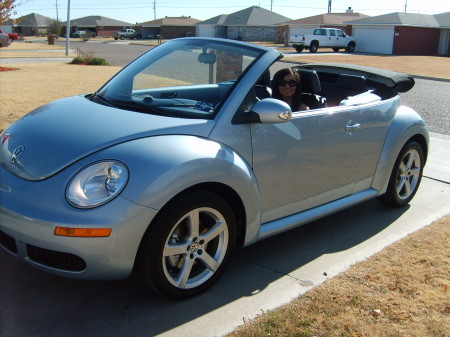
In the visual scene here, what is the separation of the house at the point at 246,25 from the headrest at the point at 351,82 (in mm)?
62984

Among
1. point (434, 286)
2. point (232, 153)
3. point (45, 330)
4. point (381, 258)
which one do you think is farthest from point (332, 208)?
point (45, 330)

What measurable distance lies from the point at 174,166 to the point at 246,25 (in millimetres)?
67038

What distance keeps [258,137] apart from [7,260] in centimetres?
206

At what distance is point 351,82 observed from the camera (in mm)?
5102

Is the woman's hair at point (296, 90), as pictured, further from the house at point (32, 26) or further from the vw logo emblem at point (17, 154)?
the house at point (32, 26)

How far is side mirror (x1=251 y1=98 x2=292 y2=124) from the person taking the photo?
11.1 ft

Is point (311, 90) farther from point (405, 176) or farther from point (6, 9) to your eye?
point (6, 9)

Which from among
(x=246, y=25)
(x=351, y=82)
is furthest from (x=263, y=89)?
(x=246, y=25)

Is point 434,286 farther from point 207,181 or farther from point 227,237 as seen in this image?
point 207,181

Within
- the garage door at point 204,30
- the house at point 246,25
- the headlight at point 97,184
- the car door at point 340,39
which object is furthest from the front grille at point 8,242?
the garage door at point 204,30

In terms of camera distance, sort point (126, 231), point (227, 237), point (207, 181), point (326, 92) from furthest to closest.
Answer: point (326, 92), point (227, 237), point (207, 181), point (126, 231)

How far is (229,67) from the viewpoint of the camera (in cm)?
393

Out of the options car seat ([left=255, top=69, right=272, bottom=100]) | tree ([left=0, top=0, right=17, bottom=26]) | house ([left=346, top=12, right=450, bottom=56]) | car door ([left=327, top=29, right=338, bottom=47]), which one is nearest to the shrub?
tree ([left=0, top=0, right=17, bottom=26])

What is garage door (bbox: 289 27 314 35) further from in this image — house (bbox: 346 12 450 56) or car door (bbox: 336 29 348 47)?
car door (bbox: 336 29 348 47)
